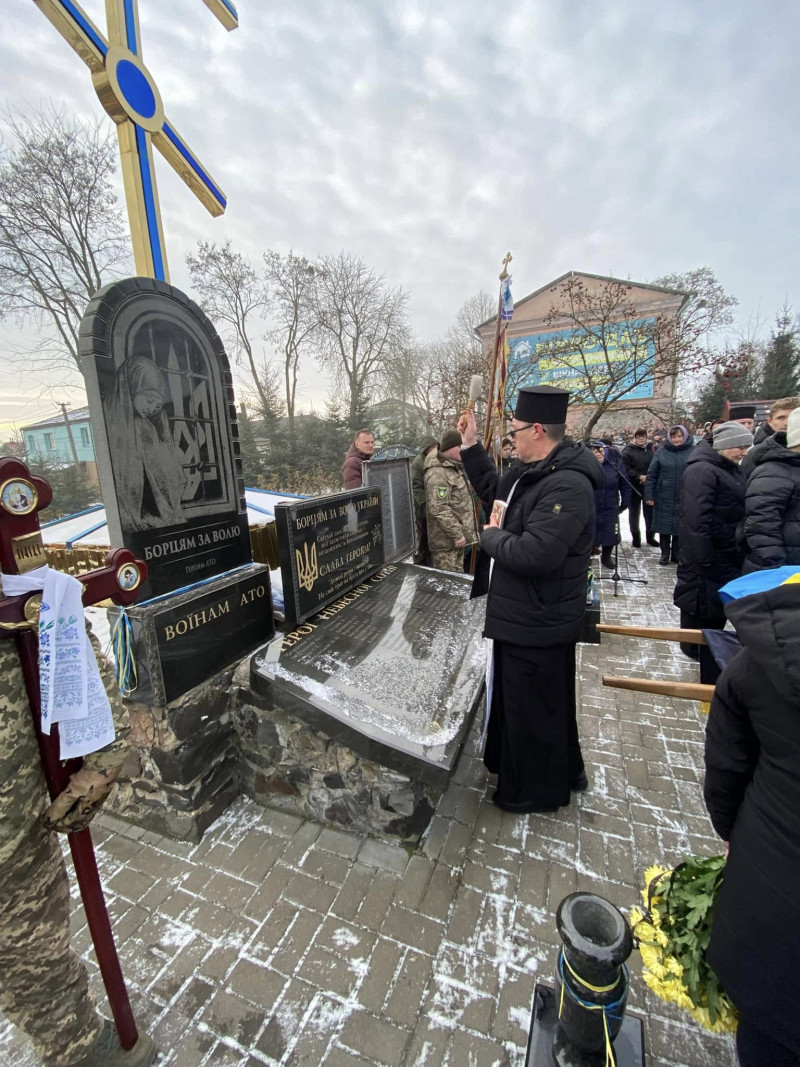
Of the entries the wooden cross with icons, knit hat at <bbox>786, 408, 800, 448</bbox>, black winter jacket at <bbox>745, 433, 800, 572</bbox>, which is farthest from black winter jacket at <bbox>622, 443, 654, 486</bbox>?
the wooden cross with icons

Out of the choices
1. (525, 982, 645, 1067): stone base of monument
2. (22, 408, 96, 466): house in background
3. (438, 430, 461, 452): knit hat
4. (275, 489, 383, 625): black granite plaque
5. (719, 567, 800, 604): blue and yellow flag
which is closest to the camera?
(719, 567, 800, 604): blue and yellow flag

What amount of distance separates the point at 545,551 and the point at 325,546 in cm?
157

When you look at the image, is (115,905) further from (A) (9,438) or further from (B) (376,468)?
(A) (9,438)

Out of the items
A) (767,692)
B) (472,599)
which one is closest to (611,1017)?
(767,692)

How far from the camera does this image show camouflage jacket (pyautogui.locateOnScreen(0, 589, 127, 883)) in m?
1.17

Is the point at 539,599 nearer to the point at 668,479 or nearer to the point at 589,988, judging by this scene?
the point at 589,988

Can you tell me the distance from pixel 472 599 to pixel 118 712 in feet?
9.19

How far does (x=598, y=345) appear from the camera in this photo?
1205 centimetres

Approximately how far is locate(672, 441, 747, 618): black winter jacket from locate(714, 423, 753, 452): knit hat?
→ 0.10 meters

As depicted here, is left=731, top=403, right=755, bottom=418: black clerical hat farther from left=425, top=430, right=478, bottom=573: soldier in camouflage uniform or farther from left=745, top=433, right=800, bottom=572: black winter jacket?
left=425, top=430, right=478, bottom=573: soldier in camouflage uniform

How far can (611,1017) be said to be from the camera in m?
1.19

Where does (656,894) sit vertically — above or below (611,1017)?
above

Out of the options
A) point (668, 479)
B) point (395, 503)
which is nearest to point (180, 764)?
point (395, 503)

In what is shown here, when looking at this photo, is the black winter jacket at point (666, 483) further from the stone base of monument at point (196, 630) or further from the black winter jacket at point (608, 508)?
the stone base of monument at point (196, 630)
